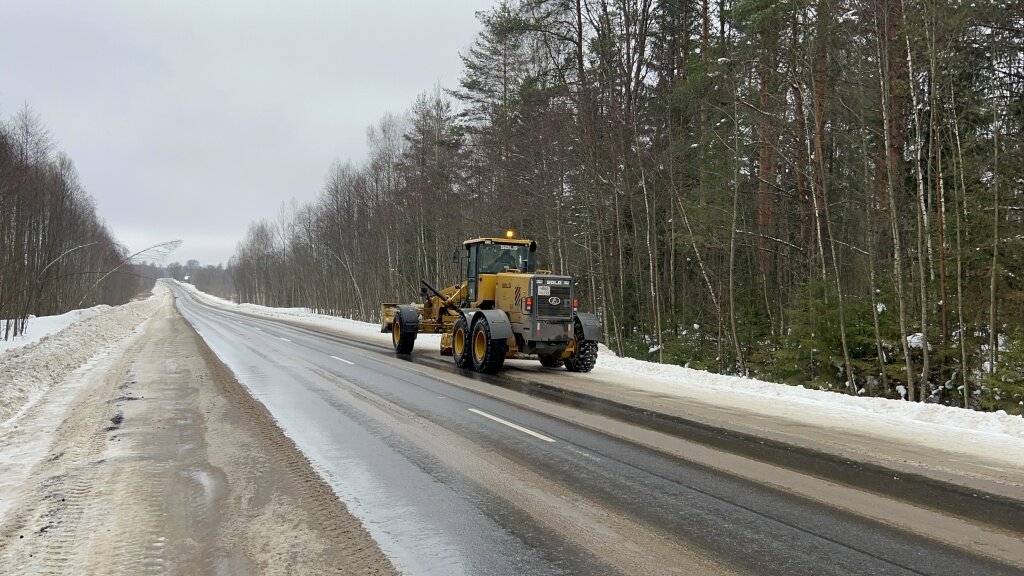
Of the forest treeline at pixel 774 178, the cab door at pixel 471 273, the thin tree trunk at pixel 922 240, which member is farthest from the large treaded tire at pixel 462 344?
the thin tree trunk at pixel 922 240

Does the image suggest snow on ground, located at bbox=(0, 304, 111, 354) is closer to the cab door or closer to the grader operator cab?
the cab door

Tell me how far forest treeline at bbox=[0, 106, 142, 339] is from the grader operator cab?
14343mm

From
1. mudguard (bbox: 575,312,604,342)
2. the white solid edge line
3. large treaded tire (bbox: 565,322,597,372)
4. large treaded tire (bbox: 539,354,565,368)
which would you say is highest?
mudguard (bbox: 575,312,604,342)

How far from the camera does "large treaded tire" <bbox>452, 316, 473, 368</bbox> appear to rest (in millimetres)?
14680

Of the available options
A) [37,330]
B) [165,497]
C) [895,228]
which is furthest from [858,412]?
[37,330]

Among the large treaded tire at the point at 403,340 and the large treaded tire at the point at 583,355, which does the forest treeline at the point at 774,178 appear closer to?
the large treaded tire at the point at 583,355

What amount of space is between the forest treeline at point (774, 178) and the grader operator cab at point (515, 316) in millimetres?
5028

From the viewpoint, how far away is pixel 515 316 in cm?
1445

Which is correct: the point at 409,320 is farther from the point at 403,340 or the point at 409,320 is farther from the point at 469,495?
the point at 469,495

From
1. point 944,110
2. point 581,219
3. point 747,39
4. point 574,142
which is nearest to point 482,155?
point 581,219

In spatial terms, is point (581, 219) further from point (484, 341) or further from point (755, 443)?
point (755, 443)

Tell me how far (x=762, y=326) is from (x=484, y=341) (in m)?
9.85

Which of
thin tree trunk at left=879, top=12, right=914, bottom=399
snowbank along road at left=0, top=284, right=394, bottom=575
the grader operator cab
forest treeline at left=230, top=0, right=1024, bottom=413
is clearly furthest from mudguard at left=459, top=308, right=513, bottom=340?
thin tree trunk at left=879, top=12, right=914, bottom=399

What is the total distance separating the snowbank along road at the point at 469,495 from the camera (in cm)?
382
